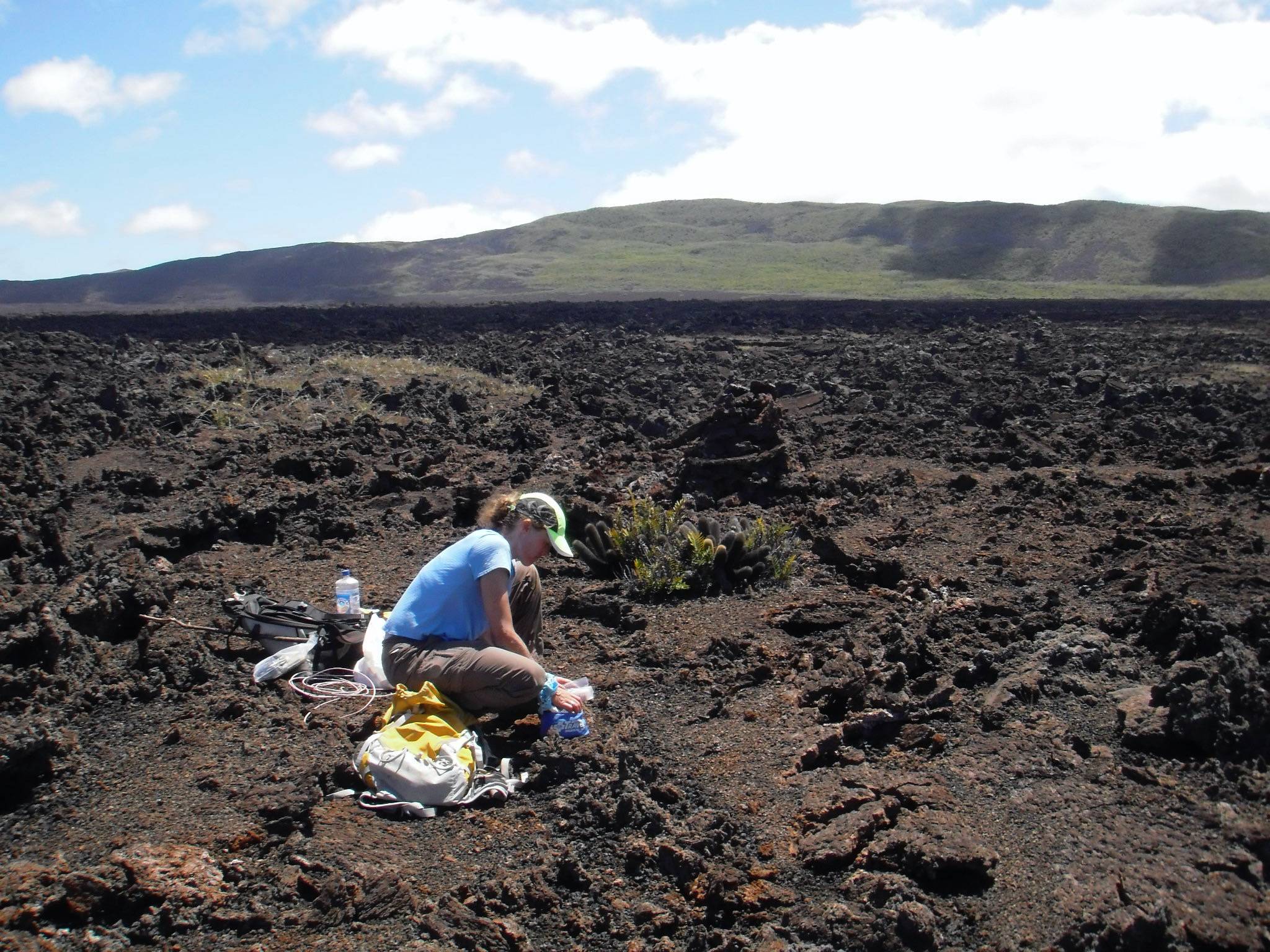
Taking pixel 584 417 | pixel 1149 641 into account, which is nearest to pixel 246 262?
pixel 584 417

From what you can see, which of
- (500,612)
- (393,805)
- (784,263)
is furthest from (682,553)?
(784,263)

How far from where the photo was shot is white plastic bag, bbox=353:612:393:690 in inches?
232

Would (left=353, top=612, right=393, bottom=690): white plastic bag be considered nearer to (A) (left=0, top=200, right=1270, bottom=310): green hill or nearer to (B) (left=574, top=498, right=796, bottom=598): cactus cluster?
(B) (left=574, top=498, right=796, bottom=598): cactus cluster

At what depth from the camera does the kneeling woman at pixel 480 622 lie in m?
5.35

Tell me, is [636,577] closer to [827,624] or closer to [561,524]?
[827,624]

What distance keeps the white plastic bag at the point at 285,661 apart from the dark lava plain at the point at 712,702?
0.07m

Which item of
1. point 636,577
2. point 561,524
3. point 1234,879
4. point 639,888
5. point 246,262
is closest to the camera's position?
point 1234,879

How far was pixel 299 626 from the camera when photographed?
6.25 m

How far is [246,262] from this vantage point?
73562 millimetres

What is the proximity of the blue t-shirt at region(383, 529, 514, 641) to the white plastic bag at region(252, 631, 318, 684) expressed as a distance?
63 cm

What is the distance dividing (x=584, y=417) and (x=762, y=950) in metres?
11.3

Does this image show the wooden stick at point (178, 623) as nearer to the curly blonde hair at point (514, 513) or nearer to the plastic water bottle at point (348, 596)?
the plastic water bottle at point (348, 596)

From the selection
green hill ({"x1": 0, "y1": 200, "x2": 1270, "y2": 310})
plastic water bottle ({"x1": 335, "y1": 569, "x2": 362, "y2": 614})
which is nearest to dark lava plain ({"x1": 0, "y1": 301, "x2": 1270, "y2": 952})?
plastic water bottle ({"x1": 335, "y1": 569, "x2": 362, "y2": 614})

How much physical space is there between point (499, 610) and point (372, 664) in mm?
857
